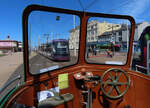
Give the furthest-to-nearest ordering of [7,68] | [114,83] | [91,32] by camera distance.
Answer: [7,68] < [91,32] < [114,83]

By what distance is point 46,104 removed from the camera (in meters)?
1.88

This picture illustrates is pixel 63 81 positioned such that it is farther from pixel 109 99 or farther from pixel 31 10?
pixel 31 10

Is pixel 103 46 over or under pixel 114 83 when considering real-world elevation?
over

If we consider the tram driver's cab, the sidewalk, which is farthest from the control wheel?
the sidewalk

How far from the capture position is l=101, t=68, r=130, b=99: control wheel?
2.14 metres

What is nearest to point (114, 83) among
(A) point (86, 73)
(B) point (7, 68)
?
(A) point (86, 73)

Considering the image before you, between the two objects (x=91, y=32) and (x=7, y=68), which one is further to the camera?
A: (x=7, y=68)

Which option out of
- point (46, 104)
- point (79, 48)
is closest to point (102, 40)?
point (79, 48)

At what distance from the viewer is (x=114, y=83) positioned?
2146mm

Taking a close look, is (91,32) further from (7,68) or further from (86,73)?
(7,68)

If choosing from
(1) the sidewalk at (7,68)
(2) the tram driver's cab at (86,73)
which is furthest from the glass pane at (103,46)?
(1) the sidewalk at (7,68)

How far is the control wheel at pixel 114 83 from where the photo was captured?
214cm

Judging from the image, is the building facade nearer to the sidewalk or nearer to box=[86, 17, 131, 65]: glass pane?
box=[86, 17, 131, 65]: glass pane

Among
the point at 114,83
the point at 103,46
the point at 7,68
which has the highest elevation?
the point at 103,46
